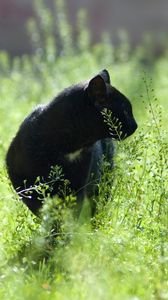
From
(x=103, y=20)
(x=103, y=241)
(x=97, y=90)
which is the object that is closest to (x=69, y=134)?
(x=97, y=90)

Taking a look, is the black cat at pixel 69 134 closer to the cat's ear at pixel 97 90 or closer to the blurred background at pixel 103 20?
the cat's ear at pixel 97 90

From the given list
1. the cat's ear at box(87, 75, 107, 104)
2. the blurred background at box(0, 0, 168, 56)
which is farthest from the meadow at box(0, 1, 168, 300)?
the blurred background at box(0, 0, 168, 56)

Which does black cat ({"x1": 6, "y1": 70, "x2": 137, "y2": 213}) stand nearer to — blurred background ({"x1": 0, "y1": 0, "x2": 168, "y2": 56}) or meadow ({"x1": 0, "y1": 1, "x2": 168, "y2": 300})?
meadow ({"x1": 0, "y1": 1, "x2": 168, "y2": 300})

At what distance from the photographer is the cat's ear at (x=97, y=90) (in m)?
3.84

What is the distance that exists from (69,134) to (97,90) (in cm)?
27

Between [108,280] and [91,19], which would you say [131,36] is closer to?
[91,19]

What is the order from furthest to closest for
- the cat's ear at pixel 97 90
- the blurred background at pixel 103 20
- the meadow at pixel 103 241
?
the blurred background at pixel 103 20, the cat's ear at pixel 97 90, the meadow at pixel 103 241

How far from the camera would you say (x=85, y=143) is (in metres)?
4.02

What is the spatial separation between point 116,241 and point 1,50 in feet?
27.2

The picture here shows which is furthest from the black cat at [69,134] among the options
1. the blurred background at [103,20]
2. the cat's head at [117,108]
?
the blurred background at [103,20]

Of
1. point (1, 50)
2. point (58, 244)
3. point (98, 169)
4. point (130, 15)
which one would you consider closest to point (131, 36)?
point (130, 15)

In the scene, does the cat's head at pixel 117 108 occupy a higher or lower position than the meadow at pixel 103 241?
higher

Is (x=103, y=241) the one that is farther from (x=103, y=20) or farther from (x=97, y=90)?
(x=103, y=20)

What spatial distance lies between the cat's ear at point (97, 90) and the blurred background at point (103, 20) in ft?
24.9
